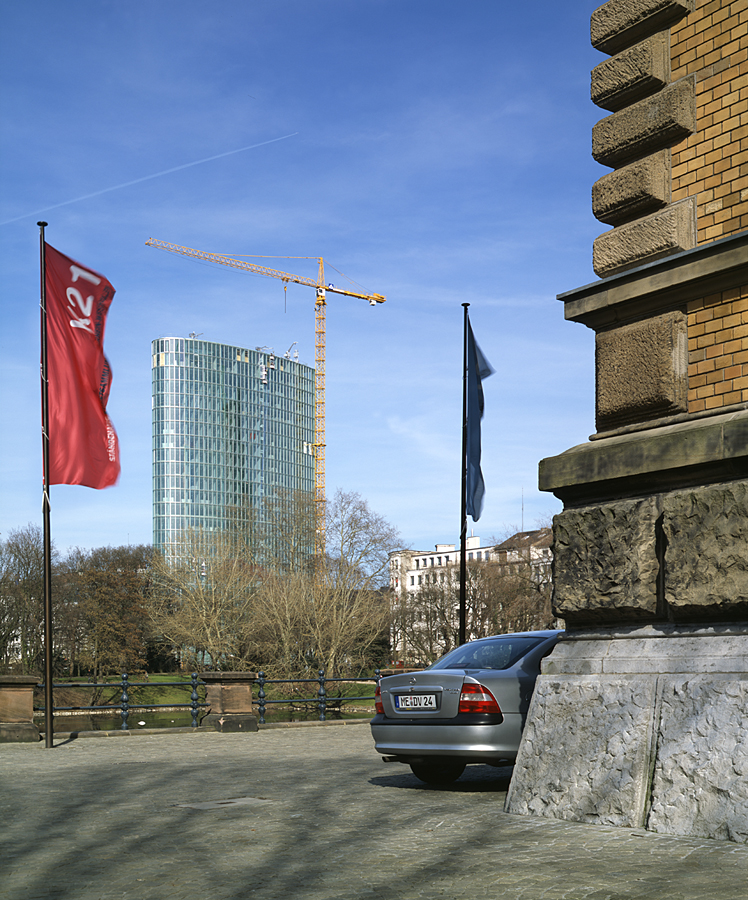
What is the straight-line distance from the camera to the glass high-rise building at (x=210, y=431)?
490ft

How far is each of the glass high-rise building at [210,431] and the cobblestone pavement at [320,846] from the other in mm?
137932

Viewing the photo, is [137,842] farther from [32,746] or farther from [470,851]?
[32,746]

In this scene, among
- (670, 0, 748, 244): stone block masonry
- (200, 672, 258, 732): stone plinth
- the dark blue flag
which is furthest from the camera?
(200, 672, 258, 732): stone plinth

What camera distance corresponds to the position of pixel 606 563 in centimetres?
679

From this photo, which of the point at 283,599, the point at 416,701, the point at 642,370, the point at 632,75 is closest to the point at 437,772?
the point at 416,701

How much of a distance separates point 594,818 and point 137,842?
2859mm

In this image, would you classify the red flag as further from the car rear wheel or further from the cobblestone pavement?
the car rear wheel

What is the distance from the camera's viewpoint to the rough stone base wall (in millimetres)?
5648

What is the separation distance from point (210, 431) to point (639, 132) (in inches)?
5787

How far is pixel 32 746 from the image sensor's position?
14.8 meters

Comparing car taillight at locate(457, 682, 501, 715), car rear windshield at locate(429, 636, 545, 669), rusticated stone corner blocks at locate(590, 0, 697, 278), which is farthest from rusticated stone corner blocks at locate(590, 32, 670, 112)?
car taillight at locate(457, 682, 501, 715)

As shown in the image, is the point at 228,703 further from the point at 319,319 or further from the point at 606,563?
the point at 319,319

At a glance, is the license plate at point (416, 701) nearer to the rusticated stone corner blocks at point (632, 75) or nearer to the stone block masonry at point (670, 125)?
the stone block masonry at point (670, 125)

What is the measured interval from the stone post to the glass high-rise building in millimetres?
139824
